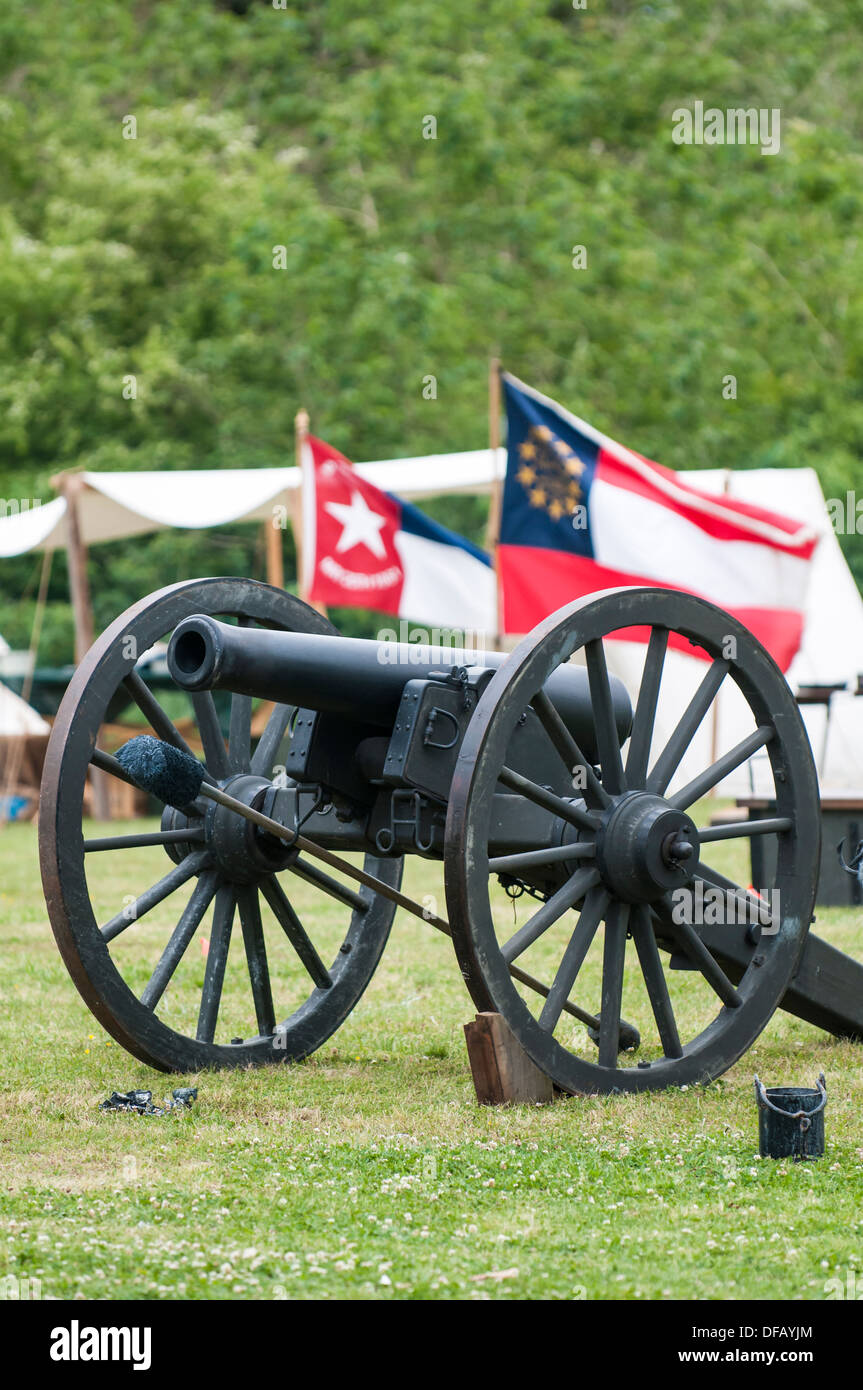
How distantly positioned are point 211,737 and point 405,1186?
1.99 metres

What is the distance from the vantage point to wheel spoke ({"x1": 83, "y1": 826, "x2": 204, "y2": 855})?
17.4 feet

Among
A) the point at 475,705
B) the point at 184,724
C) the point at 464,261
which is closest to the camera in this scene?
the point at 475,705

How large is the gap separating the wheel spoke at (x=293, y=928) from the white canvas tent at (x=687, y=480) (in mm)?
8572

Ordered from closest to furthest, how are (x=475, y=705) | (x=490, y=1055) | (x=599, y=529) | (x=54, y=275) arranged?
(x=490, y=1055) → (x=475, y=705) → (x=599, y=529) → (x=54, y=275)

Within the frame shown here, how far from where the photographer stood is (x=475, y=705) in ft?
16.9

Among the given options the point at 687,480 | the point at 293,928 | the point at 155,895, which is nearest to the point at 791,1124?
the point at 293,928

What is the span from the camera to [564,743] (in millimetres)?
4988

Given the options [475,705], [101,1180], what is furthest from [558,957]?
[101,1180]

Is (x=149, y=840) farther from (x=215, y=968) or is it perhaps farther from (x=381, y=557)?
(x=381, y=557)

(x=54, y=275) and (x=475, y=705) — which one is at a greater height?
(x=54, y=275)

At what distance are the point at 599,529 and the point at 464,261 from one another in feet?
58.3

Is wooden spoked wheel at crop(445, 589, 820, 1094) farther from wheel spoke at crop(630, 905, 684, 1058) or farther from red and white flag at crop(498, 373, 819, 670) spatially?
red and white flag at crop(498, 373, 819, 670)

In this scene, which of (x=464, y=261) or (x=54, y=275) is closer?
(x=54, y=275)
